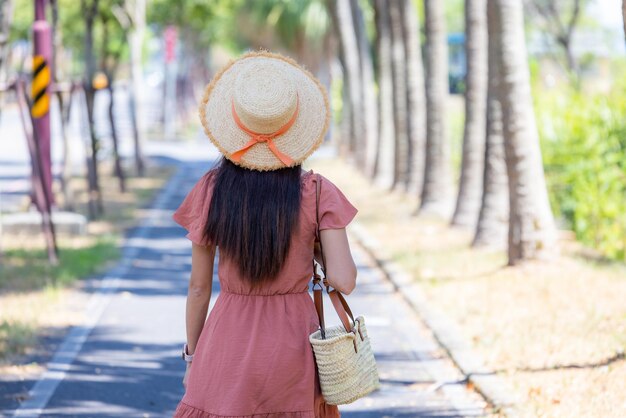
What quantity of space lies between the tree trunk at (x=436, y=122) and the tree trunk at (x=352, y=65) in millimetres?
9329

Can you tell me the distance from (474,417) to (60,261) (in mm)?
6575

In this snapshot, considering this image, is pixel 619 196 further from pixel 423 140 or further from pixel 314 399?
pixel 314 399

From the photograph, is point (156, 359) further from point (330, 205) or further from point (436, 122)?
point (436, 122)

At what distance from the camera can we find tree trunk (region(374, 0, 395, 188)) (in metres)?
22.0

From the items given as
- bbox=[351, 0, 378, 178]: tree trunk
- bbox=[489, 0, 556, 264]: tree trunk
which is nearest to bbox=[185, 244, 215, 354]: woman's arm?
bbox=[489, 0, 556, 264]: tree trunk

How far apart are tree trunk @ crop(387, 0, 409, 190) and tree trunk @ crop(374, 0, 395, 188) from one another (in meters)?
1.37

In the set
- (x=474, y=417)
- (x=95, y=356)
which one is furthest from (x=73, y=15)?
(x=474, y=417)

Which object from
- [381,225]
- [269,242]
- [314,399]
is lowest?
[381,225]

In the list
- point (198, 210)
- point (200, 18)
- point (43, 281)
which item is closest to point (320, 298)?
point (198, 210)

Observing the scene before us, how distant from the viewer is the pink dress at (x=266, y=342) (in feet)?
12.3

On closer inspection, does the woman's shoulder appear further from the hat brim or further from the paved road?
the paved road

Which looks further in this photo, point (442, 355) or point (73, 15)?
point (73, 15)

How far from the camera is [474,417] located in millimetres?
6312

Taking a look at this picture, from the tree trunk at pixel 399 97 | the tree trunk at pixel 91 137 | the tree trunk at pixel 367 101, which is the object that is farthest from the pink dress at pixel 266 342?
the tree trunk at pixel 367 101
